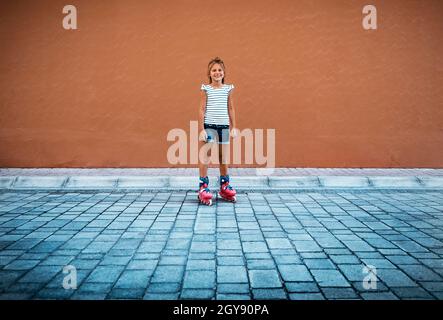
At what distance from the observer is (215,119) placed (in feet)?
15.7

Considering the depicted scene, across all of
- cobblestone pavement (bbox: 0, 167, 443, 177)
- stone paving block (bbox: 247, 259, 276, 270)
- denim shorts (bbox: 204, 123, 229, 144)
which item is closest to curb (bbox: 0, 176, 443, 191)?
cobblestone pavement (bbox: 0, 167, 443, 177)

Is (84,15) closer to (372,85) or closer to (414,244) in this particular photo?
(372,85)

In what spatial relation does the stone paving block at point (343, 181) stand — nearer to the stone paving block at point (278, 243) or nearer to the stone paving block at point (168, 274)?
the stone paving block at point (278, 243)

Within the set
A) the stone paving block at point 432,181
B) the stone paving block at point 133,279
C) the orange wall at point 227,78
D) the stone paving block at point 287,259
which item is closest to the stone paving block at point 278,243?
the stone paving block at point 287,259

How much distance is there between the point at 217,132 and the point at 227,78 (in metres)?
2.09

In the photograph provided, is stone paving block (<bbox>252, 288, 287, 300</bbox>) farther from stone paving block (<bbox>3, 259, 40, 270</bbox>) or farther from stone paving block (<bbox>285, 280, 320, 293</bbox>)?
stone paving block (<bbox>3, 259, 40, 270</bbox>)

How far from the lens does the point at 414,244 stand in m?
3.28

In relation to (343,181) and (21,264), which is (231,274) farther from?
(343,181)

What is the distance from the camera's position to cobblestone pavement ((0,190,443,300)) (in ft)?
7.94

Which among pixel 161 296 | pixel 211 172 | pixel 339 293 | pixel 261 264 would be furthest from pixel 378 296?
pixel 211 172

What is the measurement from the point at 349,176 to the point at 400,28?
304 centimetres

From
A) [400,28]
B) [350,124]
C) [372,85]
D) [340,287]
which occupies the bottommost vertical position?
[340,287]

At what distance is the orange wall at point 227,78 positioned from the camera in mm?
6488

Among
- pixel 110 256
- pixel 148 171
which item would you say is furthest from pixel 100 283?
pixel 148 171
